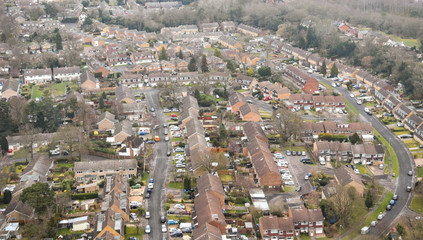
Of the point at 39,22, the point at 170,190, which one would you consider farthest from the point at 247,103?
the point at 39,22

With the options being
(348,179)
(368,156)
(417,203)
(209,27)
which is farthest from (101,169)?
(209,27)

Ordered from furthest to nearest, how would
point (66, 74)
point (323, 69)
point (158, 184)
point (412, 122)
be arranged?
1. point (323, 69)
2. point (66, 74)
3. point (412, 122)
4. point (158, 184)

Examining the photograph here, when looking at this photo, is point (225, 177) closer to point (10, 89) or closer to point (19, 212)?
point (19, 212)

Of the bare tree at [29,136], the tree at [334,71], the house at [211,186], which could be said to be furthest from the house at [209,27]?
the house at [211,186]

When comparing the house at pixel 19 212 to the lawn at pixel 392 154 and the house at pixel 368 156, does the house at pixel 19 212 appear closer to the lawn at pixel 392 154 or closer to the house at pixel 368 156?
the house at pixel 368 156

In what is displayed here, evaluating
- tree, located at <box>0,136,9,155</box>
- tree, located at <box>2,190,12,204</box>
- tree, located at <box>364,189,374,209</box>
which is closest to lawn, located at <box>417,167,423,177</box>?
tree, located at <box>364,189,374,209</box>

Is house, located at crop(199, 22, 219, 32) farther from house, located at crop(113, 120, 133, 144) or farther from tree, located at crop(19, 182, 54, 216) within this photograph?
tree, located at crop(19, 182, 54, 216)

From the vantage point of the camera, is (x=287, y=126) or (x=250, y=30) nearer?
(x=287, y=126)
